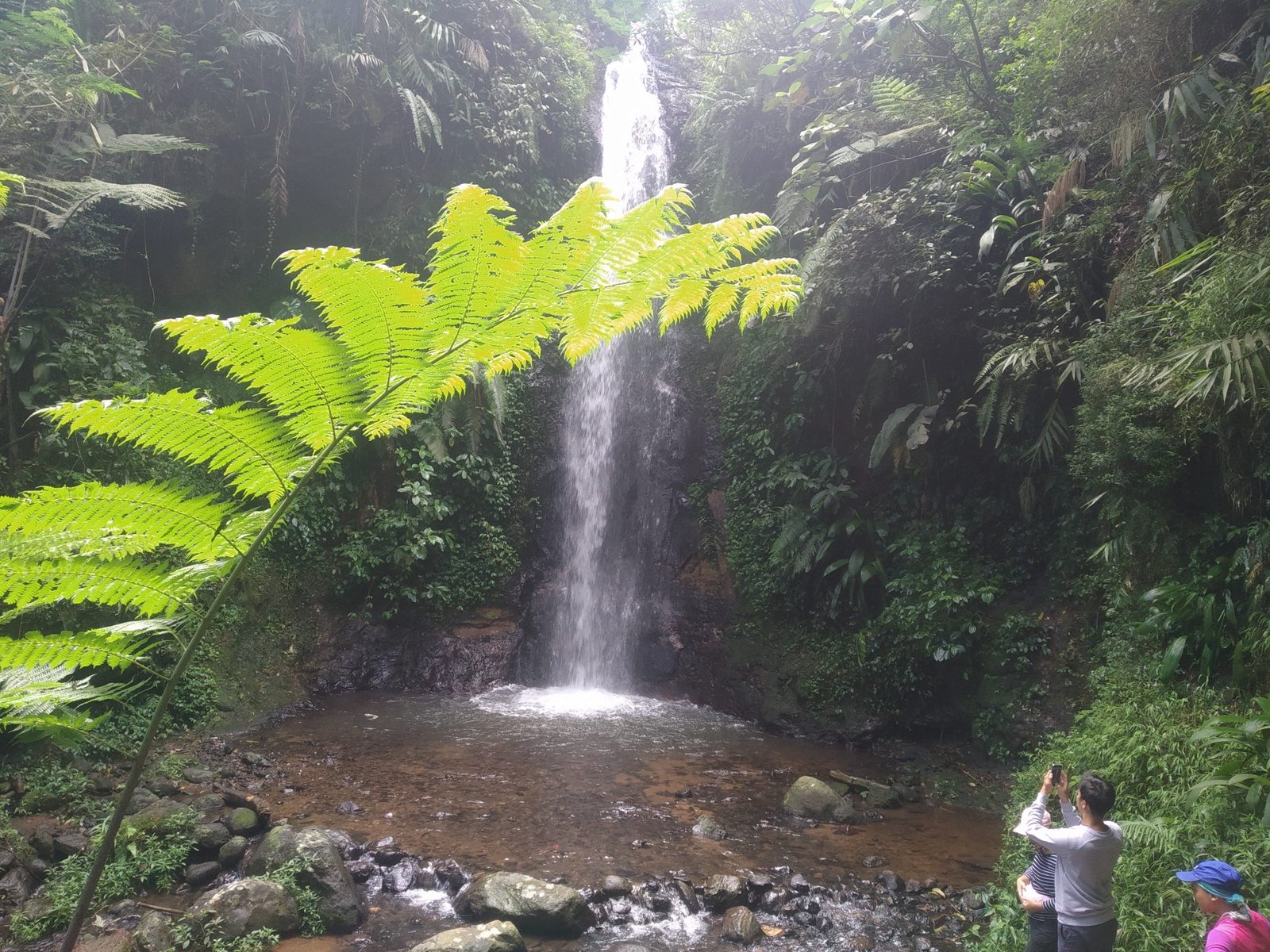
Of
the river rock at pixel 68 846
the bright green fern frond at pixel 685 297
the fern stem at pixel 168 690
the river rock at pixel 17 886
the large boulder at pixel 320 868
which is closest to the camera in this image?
the fern stem at pixel 168 690

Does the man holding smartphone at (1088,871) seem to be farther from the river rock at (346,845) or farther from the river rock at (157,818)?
the river rock at (157,818)

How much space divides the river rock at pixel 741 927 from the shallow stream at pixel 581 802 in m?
0.13

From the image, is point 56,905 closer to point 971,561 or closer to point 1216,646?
point 1216,646

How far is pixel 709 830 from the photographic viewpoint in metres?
6.07

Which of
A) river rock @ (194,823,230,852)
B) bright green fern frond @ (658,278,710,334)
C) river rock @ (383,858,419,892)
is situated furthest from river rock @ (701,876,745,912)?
bright green fern frond @ (658,278,710,334)

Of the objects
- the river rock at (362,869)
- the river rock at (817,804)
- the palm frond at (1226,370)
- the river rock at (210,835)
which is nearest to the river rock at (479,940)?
the river rock at (362,869)

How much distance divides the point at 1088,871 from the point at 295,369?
358 centimetres

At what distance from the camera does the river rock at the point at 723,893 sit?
16.5 ft

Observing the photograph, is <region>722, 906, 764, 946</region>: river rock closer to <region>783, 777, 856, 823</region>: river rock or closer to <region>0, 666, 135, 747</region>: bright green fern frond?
<region>783, 777, 856, 823</region>: river rock

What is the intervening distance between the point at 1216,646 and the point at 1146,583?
50.7 inches

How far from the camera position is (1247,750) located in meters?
4.04

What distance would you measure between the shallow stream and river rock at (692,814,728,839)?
9 centimetres

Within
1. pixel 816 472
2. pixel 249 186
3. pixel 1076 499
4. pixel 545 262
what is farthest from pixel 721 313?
pixel 249 186

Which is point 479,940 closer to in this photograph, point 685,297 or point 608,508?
point 685,297
